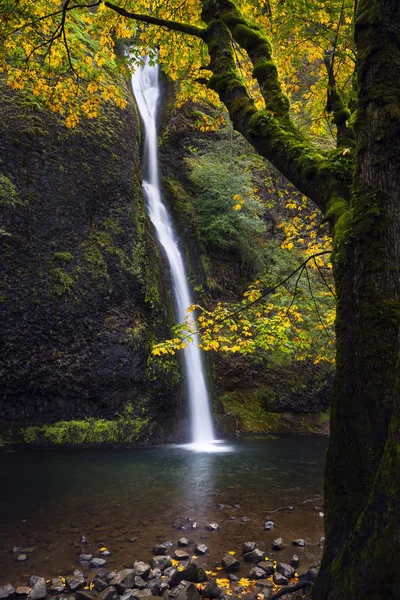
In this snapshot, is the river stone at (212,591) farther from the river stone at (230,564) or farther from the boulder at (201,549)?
the boulder at (201,549)

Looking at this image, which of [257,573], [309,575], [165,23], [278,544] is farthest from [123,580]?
[165,23]

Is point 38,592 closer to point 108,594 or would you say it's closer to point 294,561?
point 108,594

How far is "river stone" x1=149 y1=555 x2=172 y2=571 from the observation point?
4016 mm

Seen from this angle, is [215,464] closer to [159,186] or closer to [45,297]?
[45,297]

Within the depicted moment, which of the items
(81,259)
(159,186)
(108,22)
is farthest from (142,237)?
(108,22)

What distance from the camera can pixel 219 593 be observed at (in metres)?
3.42

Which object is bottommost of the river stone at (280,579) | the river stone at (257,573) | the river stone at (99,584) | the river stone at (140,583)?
the river stone at (257,573)

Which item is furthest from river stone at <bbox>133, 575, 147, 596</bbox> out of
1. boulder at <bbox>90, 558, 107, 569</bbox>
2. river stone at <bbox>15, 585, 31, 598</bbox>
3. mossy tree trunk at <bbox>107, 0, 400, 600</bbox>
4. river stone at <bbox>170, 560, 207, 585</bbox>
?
mossy tree trunk at <bbox>107, 0, 400, 600</bbox>

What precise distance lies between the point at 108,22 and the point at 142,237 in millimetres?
6490

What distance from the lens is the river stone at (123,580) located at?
11.7 ft

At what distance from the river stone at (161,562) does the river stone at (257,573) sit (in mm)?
786

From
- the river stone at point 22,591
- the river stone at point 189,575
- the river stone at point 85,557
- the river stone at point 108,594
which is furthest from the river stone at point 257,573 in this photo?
the river stone at point 22,591

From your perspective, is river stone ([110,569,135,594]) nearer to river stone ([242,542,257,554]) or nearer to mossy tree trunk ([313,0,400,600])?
river stone ([242,542,257,554])

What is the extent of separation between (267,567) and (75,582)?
1.74 m
